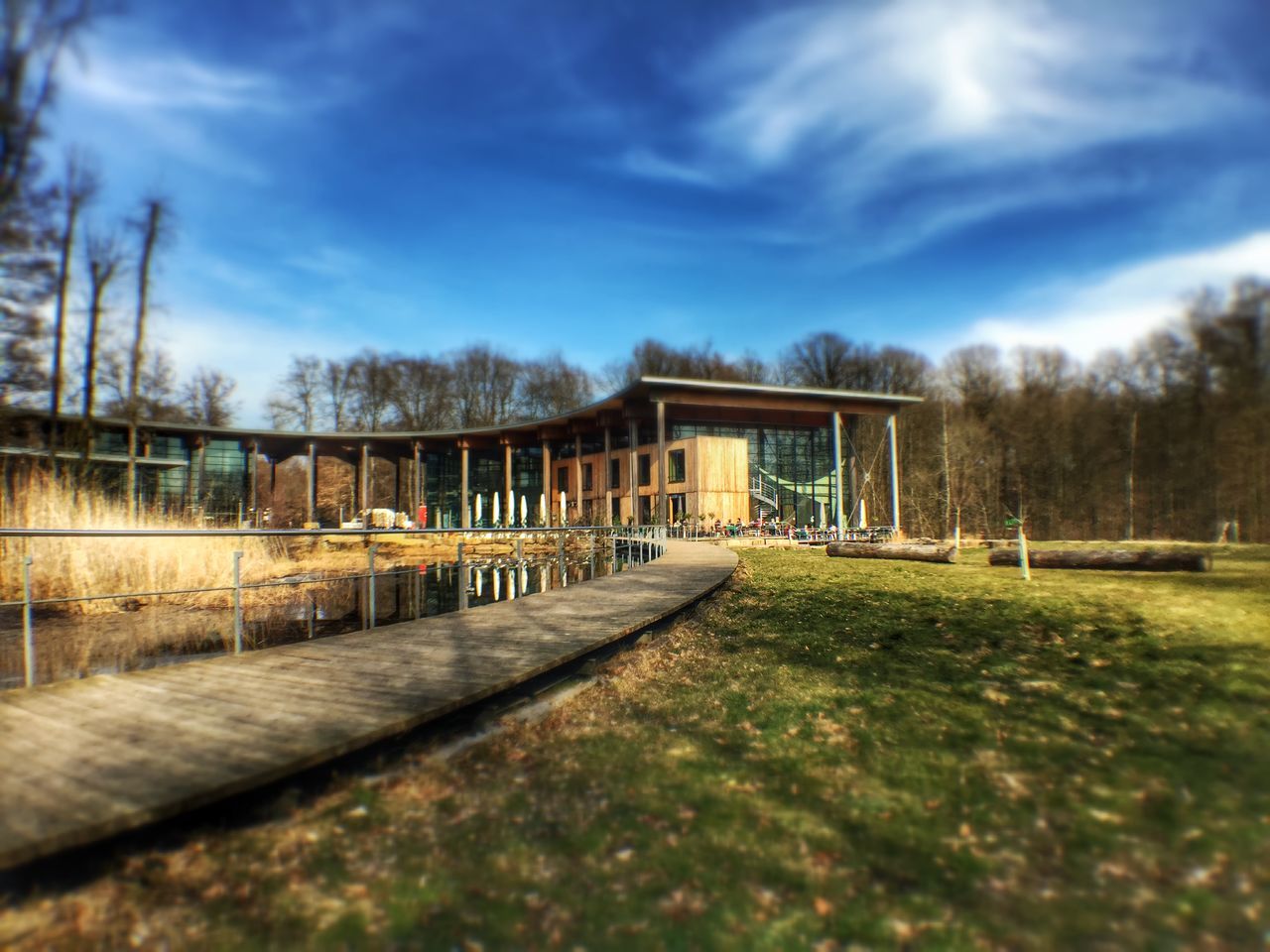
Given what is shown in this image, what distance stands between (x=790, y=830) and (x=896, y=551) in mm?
14200

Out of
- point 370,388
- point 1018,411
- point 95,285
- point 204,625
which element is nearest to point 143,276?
point 95,285

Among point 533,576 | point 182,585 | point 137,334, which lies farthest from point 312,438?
point 182,585

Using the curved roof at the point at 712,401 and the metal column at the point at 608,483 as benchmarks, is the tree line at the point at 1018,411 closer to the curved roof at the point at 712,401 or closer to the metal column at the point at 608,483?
the curved roof at the point at 712,401

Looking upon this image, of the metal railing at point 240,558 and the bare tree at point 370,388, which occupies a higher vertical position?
the bare tree at point 370,388

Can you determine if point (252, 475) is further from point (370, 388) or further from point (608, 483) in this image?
point (608, 483)

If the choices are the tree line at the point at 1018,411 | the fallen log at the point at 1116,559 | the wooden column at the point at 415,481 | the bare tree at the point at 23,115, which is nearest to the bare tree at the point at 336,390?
the tree line at the point at 1018,411

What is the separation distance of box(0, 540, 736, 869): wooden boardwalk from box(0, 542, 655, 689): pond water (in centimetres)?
151

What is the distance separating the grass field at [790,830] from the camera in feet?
7.95

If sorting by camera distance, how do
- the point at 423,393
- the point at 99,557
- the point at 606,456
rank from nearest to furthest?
1. the point at 99,557
2. the point at 606,456
3. the point at 423,393

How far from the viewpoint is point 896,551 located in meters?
16.2

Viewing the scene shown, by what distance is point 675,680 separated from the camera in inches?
224

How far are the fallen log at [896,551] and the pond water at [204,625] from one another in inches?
239

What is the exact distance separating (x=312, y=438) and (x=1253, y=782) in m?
37.2

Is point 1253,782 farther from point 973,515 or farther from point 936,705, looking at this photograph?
point 973,515
